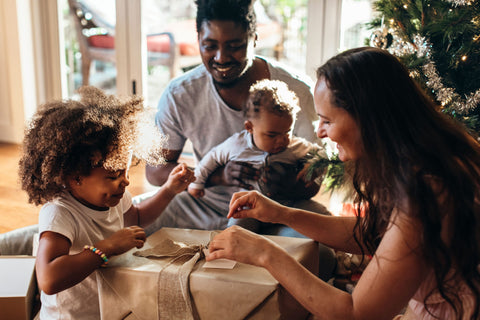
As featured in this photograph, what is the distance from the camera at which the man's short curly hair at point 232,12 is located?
1761 mm

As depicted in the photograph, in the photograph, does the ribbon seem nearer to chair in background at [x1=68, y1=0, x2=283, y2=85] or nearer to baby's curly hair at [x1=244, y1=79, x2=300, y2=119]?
baby's curly hair at [x1=244, y1=79, x2=300, y2=119]

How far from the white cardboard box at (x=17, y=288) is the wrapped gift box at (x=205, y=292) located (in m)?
0.49

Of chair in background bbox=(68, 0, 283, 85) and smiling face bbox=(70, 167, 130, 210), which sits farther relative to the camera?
chair in background bbox=(68, 0, 283, 85)

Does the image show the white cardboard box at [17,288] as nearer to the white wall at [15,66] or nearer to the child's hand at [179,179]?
the child's hand at [179,179]

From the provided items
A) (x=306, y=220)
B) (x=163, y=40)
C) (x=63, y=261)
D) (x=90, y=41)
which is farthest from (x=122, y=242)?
(x=90, y=41)

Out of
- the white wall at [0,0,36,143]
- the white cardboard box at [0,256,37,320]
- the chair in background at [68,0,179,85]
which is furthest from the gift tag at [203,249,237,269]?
the white wall at [0,0,36,143]

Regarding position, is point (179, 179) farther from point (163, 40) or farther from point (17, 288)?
Answer: point (163, 40)

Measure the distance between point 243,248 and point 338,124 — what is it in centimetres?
34

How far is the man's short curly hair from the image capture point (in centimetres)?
176

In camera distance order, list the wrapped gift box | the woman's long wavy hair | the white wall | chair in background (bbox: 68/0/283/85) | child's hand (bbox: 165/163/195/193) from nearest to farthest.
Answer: the woman's long wavy hair < the wrapped gift box < child's hand (bbox: 165/163/195/193) < chair in background (bbox: 68/0/283/85) < the white wall

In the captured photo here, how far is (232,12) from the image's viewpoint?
1761 mm

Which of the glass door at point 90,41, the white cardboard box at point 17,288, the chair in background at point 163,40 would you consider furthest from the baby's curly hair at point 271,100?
the glass door at point 90,41

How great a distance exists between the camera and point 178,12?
2623 mm

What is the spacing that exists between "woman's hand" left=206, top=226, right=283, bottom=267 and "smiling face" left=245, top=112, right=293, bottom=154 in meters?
0.70
